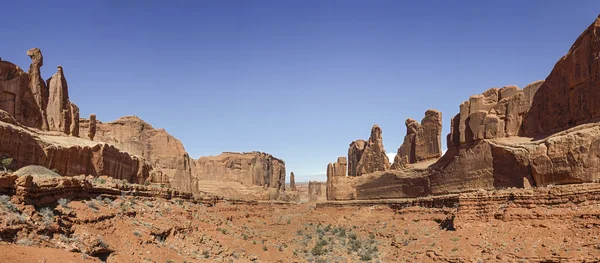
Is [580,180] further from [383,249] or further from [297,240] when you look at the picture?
[297,240]

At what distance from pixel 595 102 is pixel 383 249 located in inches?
611

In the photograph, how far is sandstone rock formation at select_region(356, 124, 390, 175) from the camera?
2140 inches

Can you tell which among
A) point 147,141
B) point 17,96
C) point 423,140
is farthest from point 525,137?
point 147,141

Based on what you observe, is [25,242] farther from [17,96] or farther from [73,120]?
[73,120]

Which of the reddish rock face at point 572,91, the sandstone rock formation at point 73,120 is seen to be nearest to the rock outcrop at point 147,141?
the sandstone rock formation at point 73,120

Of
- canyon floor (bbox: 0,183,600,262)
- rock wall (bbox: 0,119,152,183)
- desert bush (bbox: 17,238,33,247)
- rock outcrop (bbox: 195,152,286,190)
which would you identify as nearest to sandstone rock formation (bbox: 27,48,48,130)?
rock wall (bbox: 0,119,152,183)

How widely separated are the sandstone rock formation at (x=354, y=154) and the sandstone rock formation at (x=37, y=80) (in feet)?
150

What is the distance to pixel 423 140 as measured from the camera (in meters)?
44.1

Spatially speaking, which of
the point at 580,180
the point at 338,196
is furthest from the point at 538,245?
the point at 338,196

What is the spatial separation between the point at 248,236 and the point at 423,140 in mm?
22702

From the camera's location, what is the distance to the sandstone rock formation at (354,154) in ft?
223

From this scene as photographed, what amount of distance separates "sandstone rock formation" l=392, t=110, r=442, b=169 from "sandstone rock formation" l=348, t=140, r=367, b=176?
18.4 meters

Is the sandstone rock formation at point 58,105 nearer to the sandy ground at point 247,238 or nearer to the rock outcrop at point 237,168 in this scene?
the sandy ground at point 247,238

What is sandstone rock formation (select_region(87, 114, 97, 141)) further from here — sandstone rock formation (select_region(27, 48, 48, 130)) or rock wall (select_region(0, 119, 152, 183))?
sandstone rock formation (select_region(27, 48, 48, 130))
